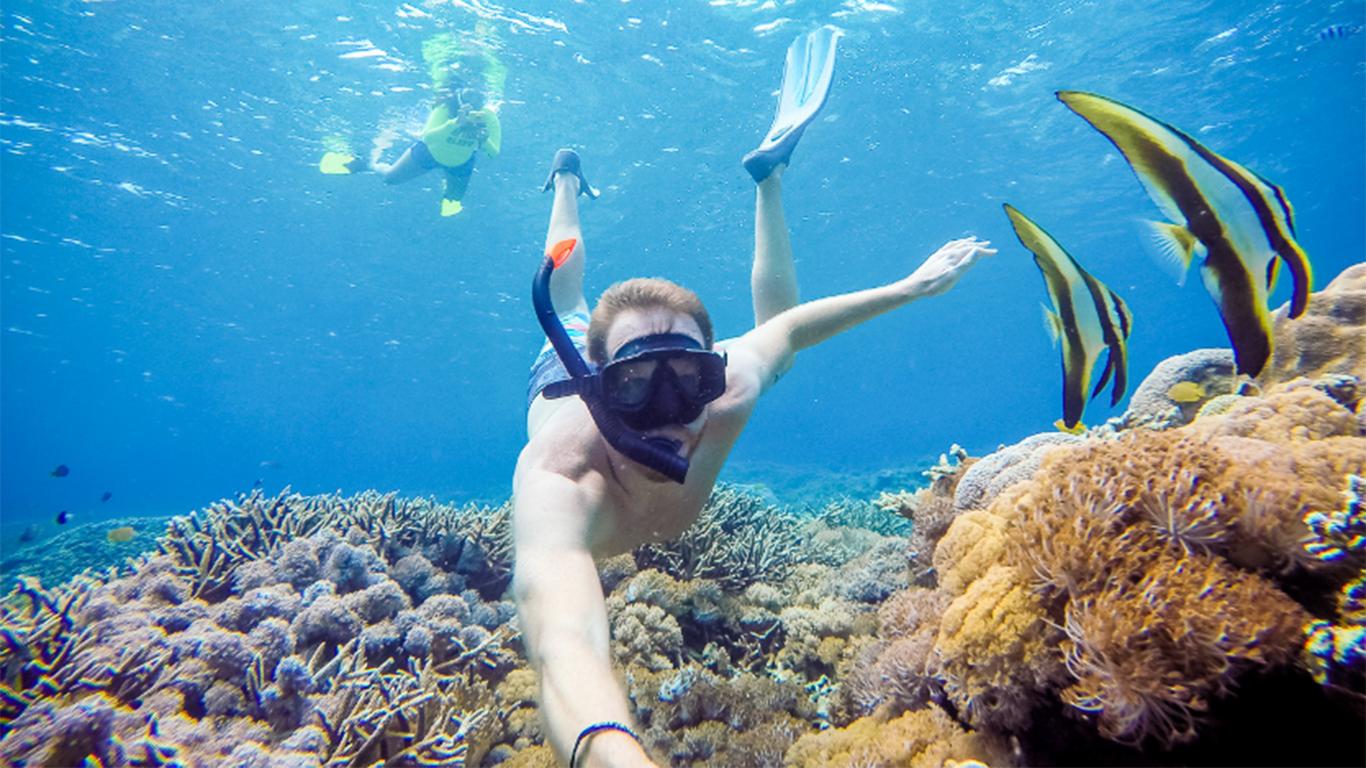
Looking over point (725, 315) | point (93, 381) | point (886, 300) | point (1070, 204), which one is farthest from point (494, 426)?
point (886, 300)

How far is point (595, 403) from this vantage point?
9.90 feet

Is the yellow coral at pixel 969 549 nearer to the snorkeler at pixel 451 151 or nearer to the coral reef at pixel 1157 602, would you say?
the coral reef at pixel 1157 602

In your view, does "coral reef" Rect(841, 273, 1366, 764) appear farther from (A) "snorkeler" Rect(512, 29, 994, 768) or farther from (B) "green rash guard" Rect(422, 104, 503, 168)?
(B) "green rash guard" Rect(422, 104, 503, 168)

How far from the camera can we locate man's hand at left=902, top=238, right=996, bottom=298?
4.48 meters

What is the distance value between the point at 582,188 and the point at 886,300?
19.1 feet

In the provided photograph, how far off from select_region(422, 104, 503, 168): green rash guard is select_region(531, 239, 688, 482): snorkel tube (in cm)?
1210

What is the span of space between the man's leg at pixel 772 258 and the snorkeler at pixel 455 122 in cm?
970

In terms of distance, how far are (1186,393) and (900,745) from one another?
178 inches

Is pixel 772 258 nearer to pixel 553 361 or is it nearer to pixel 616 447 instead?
pixel 553 361

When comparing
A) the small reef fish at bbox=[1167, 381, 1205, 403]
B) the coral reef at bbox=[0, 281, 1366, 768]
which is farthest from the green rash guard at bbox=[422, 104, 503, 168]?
the small reef fish at bbox=[1167, 381, 1205, 403]

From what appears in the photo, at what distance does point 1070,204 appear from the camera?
34781 millimetres

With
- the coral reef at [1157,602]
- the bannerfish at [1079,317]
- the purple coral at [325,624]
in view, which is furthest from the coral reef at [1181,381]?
the purple coral at [325,624]

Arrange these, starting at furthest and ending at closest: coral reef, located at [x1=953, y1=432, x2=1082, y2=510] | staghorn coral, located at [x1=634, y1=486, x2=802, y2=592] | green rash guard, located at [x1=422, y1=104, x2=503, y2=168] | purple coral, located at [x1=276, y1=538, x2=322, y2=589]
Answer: green rash guard, located at [x1=422, y1=104, x2=503, y2=168] < staghorn coral, located at [x1=634, y1=486, x2=802, y2=592] < purple coral, located at [x1=276, y1=538, x2=322, y2=589] < coral reef, located at [x1=953, y1=432, x2=1082, y2=510]

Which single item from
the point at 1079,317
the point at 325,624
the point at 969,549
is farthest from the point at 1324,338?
the point at 325,624
